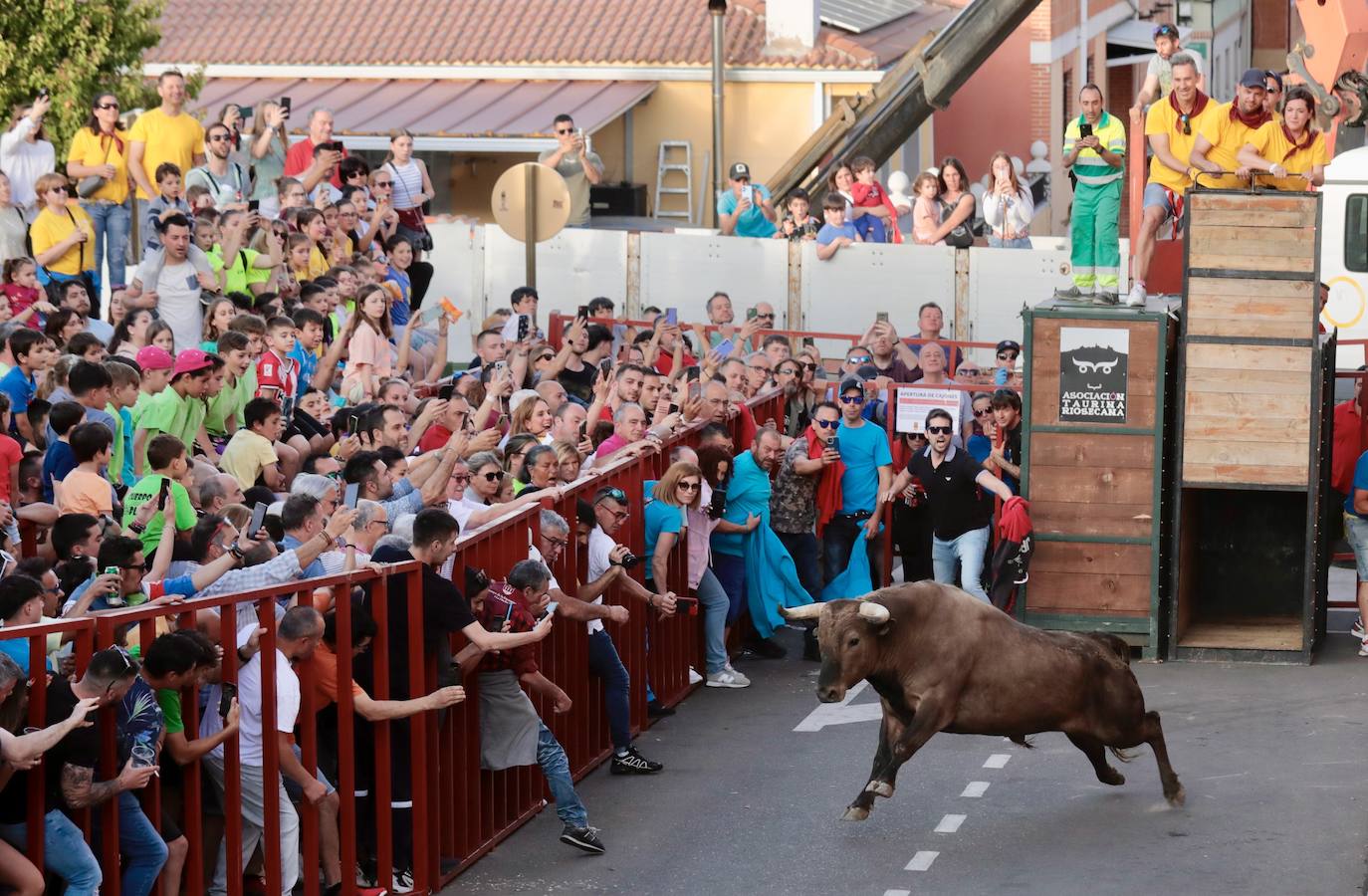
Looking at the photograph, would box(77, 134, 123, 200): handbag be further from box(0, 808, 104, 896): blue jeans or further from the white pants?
box(0, 808, 104, 896): blue jeans

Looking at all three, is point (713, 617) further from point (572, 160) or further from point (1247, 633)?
point (572, 160)

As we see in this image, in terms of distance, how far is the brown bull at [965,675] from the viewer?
11438mm

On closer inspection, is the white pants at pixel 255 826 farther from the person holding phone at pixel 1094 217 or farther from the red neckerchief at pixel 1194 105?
the red neckerchief at pixel 1194 105

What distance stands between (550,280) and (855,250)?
11.9ft

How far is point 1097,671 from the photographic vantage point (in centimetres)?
1209

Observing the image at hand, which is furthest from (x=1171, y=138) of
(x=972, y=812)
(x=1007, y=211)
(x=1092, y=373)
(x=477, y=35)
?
(x=477, y=35)

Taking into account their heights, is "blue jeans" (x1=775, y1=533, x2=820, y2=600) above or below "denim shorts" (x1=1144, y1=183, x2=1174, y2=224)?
below

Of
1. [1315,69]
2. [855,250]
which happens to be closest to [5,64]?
[855,250]

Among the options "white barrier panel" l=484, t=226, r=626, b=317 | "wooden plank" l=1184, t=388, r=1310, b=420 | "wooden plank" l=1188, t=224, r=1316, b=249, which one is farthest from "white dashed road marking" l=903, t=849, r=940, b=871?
"white barrier panel" l=484, t=226, r=626, b=317

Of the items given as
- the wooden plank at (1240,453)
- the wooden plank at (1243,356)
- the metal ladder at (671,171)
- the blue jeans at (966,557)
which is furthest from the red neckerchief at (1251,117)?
the metal ladder at (671,171)

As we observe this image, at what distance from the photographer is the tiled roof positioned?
121ft

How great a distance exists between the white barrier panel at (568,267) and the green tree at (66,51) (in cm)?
509

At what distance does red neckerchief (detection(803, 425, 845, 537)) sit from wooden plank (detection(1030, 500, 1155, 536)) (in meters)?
1.40

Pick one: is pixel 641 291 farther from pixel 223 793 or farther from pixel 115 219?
pixel 223 793
